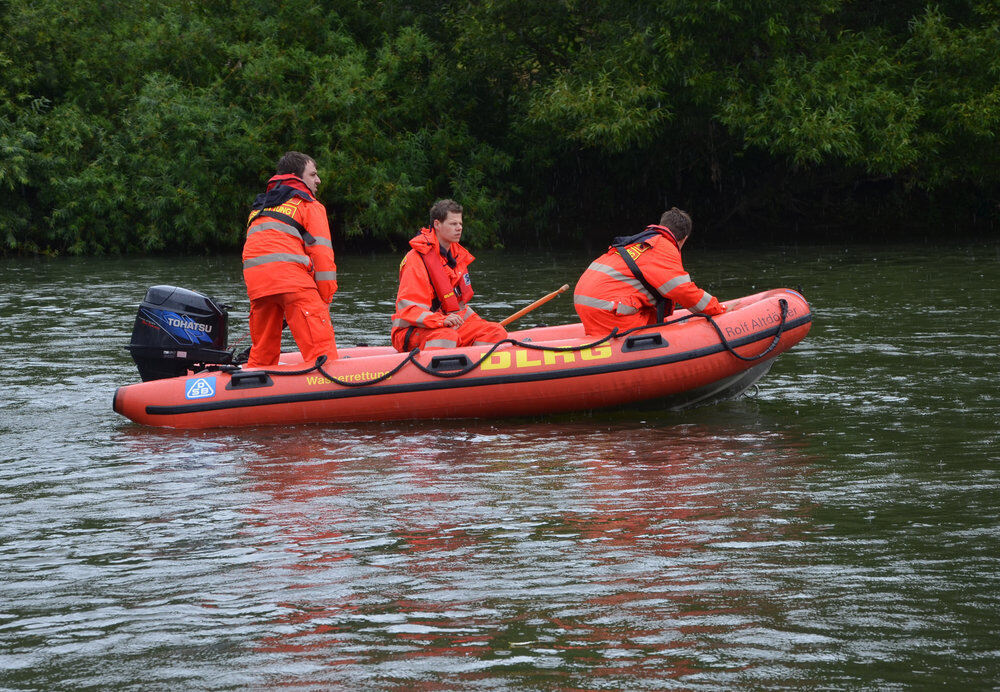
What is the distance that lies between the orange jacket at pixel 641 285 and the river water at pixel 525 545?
61 centimetres

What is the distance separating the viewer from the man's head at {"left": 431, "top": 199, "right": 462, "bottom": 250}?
23.3 ft

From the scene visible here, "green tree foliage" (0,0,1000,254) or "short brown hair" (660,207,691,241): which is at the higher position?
"green tree foliage" (0,0,1000,254)

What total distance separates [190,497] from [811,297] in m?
8.39

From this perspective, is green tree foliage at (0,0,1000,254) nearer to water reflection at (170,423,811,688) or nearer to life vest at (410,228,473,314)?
life vest at (410,228,473,314)

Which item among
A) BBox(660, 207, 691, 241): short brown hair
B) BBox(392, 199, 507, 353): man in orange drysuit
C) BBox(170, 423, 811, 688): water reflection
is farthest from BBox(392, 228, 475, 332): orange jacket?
BBox(660, 207, 691, 241): short brown hair

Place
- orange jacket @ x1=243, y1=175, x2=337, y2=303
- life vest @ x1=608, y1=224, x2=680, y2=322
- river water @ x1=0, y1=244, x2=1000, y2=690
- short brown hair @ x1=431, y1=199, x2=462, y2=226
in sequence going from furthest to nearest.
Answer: life vest @ x1=608, y1=224, x2=680, y2=322
short brown hair @ x1=431, y1=199, x2=462, y2=226
orange jacket @ x1=243, y1=175, x2=337, y2=303
river water @ x1=0, y1=244, x2=1000, y2=690

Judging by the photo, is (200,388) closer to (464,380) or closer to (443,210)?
(464,380)

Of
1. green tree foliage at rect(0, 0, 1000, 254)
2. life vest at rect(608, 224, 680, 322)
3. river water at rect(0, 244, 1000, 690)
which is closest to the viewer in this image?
river water at rect(0, 244, 1000, 690)

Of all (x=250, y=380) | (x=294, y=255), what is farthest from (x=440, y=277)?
(x=250, y=380)

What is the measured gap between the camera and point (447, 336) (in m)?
7.34

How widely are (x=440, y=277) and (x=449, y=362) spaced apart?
Result: 1.57 ft

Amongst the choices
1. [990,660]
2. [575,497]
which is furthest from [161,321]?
[990,660]

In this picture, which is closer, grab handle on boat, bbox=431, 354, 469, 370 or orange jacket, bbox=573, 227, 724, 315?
grab handle on boat, bbox=431, 354, 469, 370

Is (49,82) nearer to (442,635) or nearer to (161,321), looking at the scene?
(161,321)
